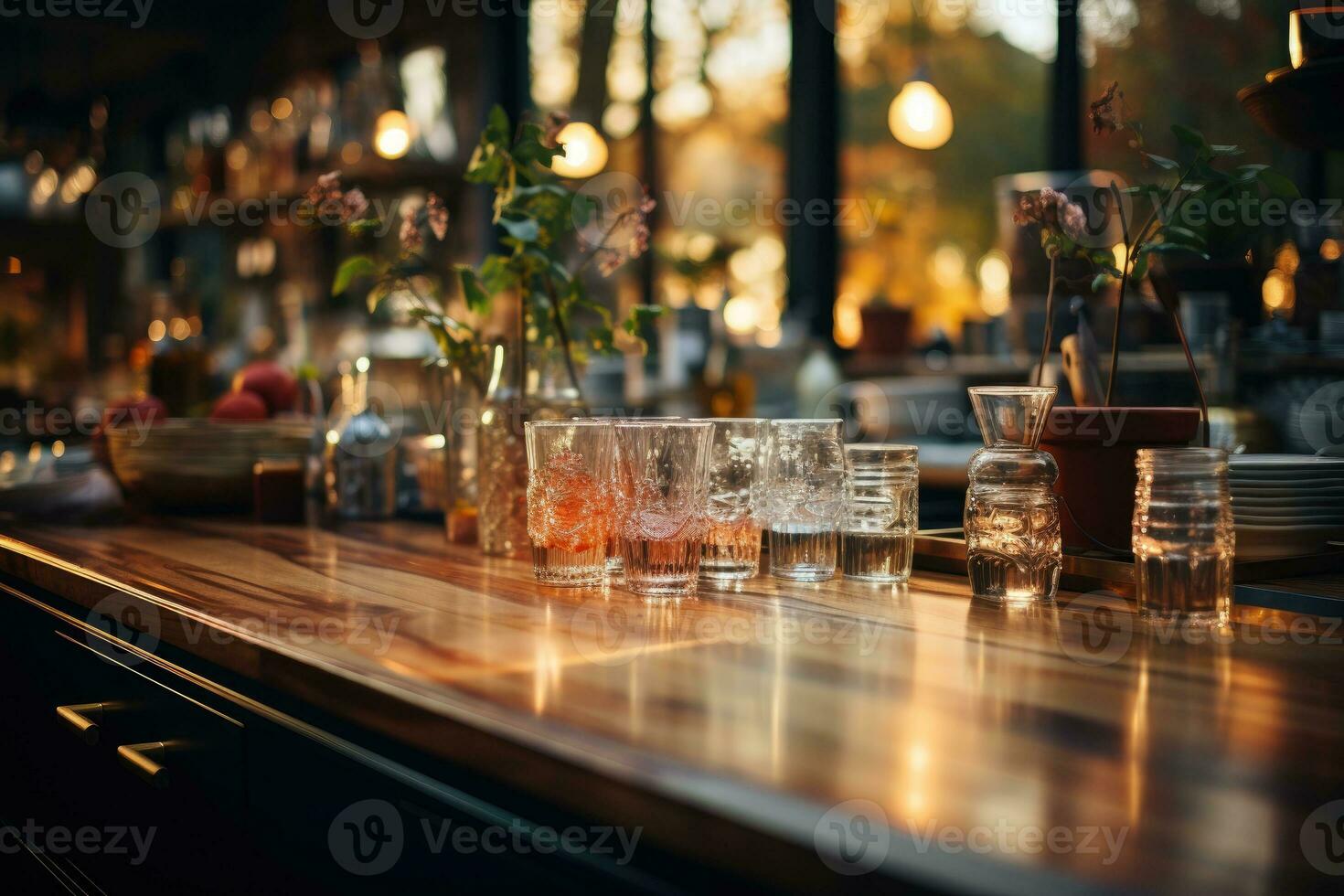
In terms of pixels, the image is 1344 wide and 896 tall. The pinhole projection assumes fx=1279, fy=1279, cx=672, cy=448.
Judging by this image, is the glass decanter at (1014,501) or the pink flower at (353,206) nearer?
the glass decanter at (1014,501)

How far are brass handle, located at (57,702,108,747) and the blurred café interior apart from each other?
6.84ft

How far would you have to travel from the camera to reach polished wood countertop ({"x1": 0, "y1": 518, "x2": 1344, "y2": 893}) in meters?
0.51

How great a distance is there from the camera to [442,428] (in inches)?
61.1

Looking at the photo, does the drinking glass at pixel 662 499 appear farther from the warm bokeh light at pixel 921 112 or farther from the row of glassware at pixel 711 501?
the warm bokeh light at pixel 921 112

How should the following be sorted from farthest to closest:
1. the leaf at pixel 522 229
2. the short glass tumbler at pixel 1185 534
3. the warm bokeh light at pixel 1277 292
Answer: the warm bokeh light at pixel 1277 292 → the leaf at pixel 522 229 → the short glass tumbler at pixel 1185 534

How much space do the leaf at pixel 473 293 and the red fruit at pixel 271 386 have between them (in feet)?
2.52

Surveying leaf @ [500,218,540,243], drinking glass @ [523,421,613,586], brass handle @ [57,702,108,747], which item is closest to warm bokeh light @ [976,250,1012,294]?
leaf @ [500,218,540,243]

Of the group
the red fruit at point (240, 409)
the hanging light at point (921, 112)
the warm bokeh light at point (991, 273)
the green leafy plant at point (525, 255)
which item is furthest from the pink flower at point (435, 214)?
the warm bokeh light at point (991, 273)

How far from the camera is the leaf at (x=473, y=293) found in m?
1.43

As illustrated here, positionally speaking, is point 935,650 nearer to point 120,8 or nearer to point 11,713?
point 11,713

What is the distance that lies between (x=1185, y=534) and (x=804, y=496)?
340 mm

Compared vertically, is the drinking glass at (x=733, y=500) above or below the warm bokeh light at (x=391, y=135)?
below

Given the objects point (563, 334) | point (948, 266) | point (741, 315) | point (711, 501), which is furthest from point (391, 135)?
point (711, 501)

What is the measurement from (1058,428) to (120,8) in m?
5.87
